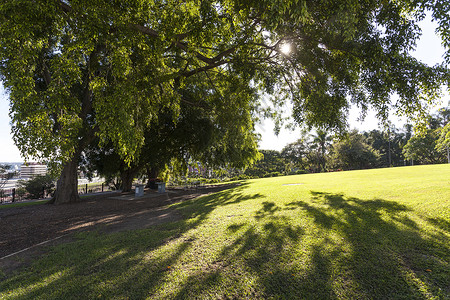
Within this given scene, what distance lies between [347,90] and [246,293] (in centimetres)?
952

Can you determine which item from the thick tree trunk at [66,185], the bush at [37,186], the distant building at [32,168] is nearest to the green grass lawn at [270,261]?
the distant building at [32,168]

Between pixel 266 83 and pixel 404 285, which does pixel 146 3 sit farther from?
pixel 404 285

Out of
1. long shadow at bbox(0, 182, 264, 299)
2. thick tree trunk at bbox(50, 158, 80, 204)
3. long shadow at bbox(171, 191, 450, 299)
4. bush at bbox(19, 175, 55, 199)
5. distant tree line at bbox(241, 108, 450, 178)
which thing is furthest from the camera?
distant tree line at bbox(241, 108, 450, 178)

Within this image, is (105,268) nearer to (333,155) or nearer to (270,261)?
(270,261)

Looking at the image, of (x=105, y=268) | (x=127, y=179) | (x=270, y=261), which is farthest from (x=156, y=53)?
(x=127, y=179)

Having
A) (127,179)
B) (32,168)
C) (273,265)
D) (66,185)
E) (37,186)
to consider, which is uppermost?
(32,168)

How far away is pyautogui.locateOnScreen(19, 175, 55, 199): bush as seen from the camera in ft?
63.5

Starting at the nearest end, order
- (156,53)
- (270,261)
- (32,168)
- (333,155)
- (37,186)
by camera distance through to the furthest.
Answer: (270,261), (156,53), (37,186), (32,168), (333,155)

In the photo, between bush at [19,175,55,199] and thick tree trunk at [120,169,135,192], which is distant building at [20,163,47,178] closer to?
bush at [19,175,55,199]

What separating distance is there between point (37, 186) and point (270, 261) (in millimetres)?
23845

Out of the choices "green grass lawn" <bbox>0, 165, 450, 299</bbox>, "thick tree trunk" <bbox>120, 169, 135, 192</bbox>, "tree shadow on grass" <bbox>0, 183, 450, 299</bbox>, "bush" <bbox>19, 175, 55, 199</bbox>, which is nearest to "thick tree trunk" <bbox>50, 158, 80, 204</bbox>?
"thick tree trunk" <bbox>120, 169, 135, 192</bbox>

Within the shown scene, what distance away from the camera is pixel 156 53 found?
7.48 metres

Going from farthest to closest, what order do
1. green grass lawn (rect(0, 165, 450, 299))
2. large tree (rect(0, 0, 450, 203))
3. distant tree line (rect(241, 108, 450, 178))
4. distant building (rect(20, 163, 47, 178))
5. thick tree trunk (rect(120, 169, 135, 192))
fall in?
distant tree line (rect(241, 108, 450, 178)), thick tree trunk (rect(120, 169, 135, 192)), distant building (rect(20, 163, 47, 178)), large tree (rect(0, 0, 450, 203)), green grass lawn (rect(0, 165, 450, 299))

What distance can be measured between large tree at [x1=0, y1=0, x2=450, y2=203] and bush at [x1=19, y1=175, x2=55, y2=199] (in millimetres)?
16583
